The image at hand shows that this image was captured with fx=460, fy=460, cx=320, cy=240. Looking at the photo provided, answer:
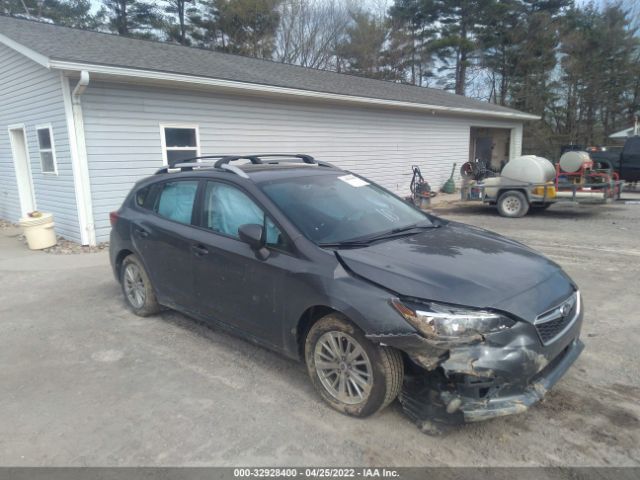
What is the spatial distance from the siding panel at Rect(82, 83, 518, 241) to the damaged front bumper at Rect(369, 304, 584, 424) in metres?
7.71

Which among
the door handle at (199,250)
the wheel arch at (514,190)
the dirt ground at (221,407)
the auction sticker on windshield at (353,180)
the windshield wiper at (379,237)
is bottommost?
the dirt ground at (221,407)

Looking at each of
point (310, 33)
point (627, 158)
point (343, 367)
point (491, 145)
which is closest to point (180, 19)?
point (310, 33)

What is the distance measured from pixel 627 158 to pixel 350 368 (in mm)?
17712

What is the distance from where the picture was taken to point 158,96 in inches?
367

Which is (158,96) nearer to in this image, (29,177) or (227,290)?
(29,177)

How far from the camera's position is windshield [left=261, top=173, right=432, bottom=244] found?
3.43 m

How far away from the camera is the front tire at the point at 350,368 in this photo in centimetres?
279

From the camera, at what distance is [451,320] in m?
2.58

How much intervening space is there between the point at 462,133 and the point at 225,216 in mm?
17496

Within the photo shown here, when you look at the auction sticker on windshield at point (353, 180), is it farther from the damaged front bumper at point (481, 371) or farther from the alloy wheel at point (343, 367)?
the damaged front bumper at point (481, 371)

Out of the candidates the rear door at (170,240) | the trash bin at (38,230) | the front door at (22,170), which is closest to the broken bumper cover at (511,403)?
the rear door at (170,240)

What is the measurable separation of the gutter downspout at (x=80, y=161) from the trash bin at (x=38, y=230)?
640mm

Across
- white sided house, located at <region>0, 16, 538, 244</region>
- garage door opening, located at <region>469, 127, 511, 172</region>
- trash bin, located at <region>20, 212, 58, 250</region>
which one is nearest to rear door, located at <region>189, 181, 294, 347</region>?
white sided house, located at <region>0, 16, 538, 244</region>

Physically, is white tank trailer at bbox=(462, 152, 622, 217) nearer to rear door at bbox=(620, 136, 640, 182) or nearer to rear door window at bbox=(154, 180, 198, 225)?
rear door at bbox=(620, 136, 640, 182)
